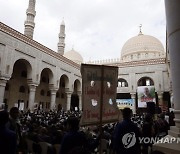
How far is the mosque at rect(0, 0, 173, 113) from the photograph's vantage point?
616 inches

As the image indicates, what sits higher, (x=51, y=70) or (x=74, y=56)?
(x=74, y=56)

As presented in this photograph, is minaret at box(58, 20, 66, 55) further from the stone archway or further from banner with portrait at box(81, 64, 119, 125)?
banner with portrait at box(81, 64, 119, 125)

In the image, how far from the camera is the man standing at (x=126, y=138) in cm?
291

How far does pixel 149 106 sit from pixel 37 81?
12.9 metres

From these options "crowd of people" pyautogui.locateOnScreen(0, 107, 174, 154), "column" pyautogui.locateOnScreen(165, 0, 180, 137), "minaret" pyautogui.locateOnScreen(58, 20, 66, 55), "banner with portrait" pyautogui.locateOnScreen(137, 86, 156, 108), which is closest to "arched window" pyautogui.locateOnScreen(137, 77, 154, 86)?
"minaret" pyautogui.locateOnScreen(58, 20, 66, 55)

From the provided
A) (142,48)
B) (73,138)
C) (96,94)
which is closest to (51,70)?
(142,48)

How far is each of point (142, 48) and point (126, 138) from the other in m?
30.8

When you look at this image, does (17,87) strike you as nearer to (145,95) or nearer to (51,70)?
(51,70)

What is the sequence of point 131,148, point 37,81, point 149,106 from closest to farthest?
point 131,148 → point 149,106 → point 37,81

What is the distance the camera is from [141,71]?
25844 mm

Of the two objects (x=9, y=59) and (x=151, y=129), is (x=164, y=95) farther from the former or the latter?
(x=151, y=129)

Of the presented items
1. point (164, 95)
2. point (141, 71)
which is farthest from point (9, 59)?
point (164, 95)

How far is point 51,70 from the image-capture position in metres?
20.7

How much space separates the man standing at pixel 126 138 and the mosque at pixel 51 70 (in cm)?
1327
